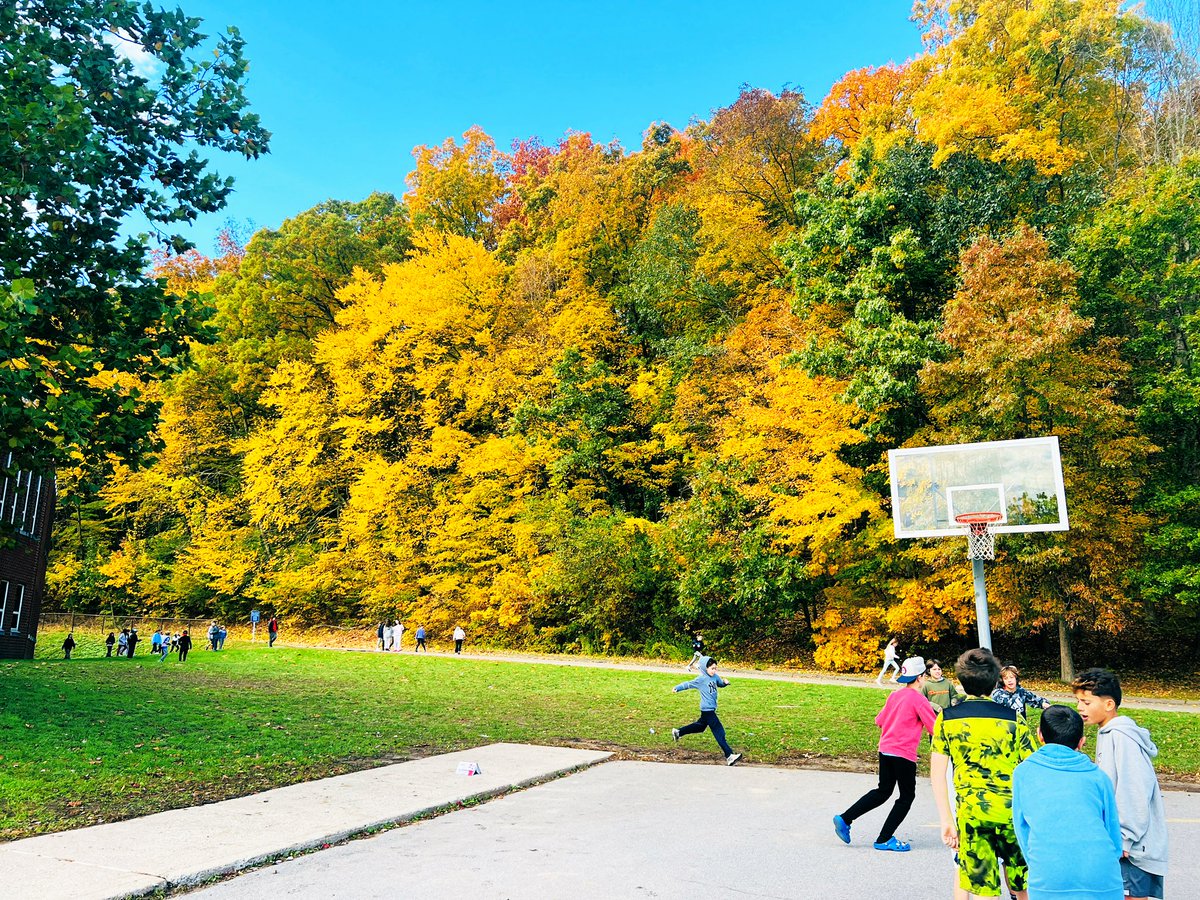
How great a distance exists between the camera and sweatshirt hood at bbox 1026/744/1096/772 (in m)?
3.48

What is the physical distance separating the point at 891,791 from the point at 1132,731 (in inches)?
131

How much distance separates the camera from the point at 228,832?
286 inches

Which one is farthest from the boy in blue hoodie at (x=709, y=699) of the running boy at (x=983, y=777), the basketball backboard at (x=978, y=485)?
the basketball backboard at (x=978, y=485)

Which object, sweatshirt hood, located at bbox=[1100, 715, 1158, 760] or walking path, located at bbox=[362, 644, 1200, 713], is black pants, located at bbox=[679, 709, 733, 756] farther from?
walking path, located at bbox=[362, 644, 1200, 713]

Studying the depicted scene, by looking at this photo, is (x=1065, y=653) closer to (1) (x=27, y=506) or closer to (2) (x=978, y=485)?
(2) (x=978, y=485)

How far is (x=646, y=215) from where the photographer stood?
42.6 meters

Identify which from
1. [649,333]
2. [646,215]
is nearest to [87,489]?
[649,333]

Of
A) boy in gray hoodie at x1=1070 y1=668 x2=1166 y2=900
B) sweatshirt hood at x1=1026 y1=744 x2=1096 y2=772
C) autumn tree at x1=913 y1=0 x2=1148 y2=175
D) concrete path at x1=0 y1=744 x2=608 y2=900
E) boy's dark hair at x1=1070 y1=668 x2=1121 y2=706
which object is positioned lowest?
concrete path at x1=0 y1=744 x2=608 y2=900

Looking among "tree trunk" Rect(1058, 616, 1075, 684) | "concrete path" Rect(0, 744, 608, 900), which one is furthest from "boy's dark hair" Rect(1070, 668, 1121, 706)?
"tree trunk" Rect(1058, 616, 1075, 684)

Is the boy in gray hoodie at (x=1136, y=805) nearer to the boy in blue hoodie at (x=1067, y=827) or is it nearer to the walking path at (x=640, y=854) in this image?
the boy in blue hoodie at (x=1067, y=827)

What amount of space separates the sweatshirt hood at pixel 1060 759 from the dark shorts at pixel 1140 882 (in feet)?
3.09

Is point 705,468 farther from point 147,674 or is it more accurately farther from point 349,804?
point 349,804

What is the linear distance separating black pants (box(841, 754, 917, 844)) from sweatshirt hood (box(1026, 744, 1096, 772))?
12.2 feet

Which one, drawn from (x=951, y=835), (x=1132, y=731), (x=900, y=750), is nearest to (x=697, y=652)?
(x=900, y=750)
